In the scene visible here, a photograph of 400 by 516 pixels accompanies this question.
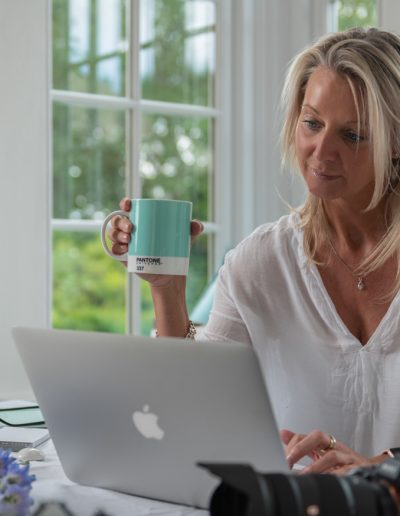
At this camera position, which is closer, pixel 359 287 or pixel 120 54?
pixel 359 287

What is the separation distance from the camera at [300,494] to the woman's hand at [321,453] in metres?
0.25

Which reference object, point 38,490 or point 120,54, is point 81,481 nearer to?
point 38,490

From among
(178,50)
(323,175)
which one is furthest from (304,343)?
(178,50)

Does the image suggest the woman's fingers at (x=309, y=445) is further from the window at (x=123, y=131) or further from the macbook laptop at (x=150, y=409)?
the window at (x=123, y=131)

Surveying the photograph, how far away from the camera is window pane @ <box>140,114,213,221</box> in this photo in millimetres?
Answer: 2799

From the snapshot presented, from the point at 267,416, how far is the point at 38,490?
1.15ft

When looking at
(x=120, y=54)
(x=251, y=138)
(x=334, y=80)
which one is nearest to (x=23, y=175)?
(x=120, y=54)

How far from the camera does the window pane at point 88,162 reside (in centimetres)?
263

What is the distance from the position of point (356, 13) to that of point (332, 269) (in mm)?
1293

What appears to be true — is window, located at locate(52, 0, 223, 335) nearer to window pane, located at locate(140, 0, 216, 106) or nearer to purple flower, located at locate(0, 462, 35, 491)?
window pane, located at locate(140, 0, 216, 106)

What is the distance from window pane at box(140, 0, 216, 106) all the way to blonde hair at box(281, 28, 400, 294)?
1.06m

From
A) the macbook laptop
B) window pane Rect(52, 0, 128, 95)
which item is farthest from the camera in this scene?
window pane Rect(52, 0, 128, 95)

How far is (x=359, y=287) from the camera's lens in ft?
5.56

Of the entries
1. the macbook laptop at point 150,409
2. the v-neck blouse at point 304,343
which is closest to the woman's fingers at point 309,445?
the macbook laptop at point 150,409
